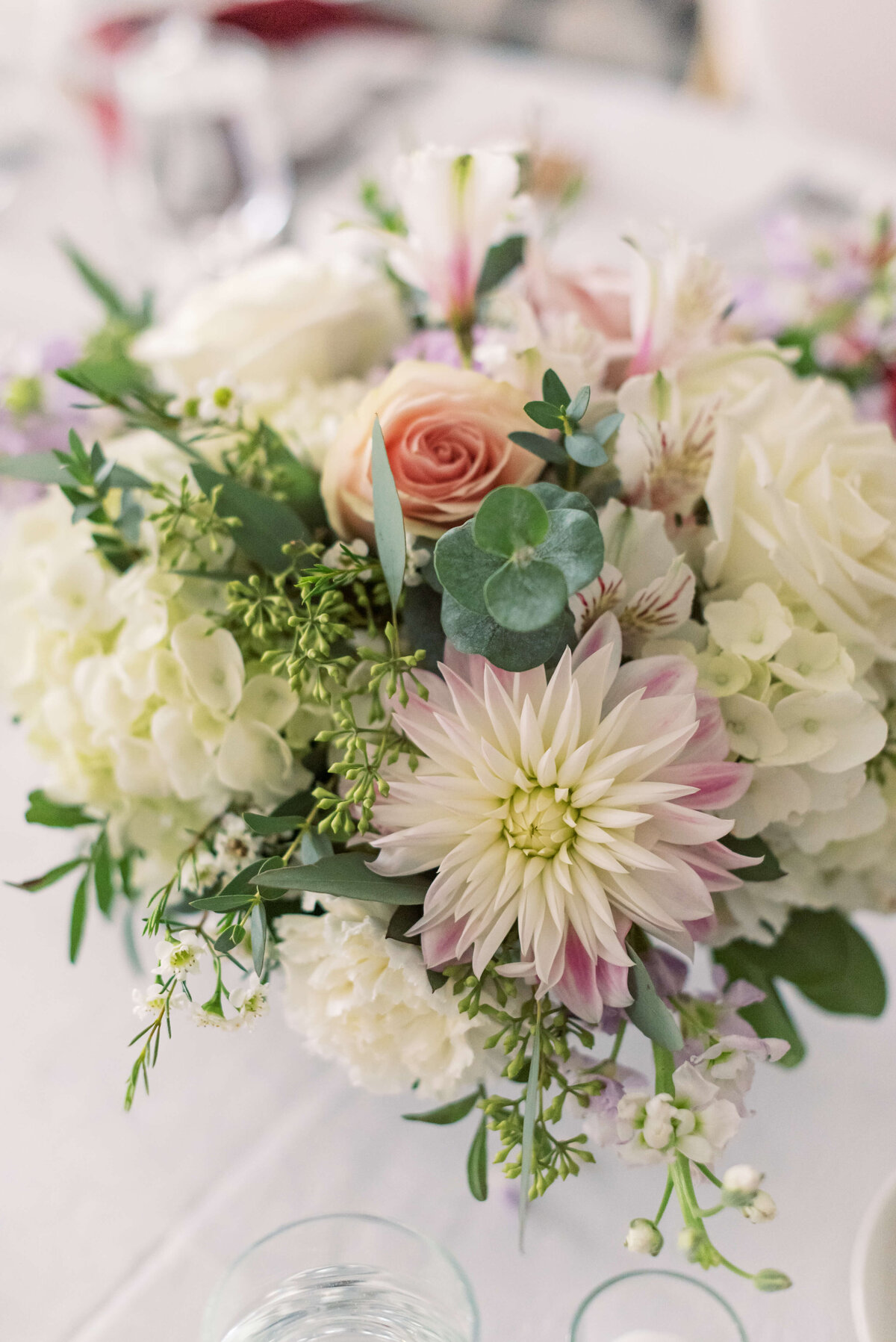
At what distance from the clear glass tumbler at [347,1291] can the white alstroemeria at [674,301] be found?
1.19ft

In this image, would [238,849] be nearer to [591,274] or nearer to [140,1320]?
[140,1320]

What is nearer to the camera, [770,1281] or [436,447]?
[770,1281]

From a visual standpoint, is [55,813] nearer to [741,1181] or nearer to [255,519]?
[255,519]

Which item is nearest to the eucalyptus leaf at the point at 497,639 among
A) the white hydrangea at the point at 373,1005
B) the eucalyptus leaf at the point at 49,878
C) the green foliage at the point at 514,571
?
the green foliage at the point at 514,571

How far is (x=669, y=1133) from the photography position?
0.32 meters

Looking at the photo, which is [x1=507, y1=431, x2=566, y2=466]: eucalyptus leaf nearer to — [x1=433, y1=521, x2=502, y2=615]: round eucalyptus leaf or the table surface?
[x1=433, y1=521, x2=502, y2=615]: round eucalyptus leaf

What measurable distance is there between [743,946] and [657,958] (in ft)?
0.33

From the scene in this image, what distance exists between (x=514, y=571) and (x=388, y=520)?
61 mm

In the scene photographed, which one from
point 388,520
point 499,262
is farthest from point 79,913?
point 499,262

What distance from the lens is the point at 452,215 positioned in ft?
1.42

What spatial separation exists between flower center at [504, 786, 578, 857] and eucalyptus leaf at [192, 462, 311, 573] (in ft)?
0.47

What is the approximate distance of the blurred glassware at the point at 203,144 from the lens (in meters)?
0.95

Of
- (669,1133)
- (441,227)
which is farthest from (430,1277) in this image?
(441,227)

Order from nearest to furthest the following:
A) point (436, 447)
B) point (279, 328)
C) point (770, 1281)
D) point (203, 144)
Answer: point (770, 1281), point (436, 447), point (279, 328), point (203, 144)
